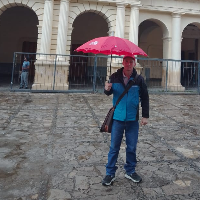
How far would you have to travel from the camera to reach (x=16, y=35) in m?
17.8

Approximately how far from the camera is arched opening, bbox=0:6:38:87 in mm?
17297

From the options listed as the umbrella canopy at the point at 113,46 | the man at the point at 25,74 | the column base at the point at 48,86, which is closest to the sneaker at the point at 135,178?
the umbrella canopy at the point at 113,46

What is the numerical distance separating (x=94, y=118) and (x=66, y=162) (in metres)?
2.80

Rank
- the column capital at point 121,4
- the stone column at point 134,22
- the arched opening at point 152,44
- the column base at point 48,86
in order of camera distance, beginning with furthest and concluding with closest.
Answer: the arched opening at point 152,44
the stone column at point 134,22
the column capital at point 121,4
the column base at point 48,86

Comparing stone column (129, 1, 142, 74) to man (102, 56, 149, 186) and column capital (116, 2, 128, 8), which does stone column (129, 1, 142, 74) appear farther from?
man (102, 56, 149, 186)

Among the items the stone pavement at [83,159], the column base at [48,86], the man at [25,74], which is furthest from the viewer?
the column base at [48,86]

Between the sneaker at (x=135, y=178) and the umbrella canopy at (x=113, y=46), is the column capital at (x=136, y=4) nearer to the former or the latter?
the umbrella canopy at (x=113, y=46)

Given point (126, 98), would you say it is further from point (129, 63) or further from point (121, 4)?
point (121, 4)

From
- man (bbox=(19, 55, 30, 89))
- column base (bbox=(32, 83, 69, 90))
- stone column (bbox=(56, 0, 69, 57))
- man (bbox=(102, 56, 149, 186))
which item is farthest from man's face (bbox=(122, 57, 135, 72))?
stone column (bbox=(56, 0, 69, 57))

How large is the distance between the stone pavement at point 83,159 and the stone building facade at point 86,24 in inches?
262

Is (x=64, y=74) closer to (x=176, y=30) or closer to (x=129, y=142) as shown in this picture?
(x=176, y=30)

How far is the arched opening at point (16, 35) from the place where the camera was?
1730 centimetres

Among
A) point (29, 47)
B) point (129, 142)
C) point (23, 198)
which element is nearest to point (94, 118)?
point (129, 142)

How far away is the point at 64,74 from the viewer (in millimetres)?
11500
